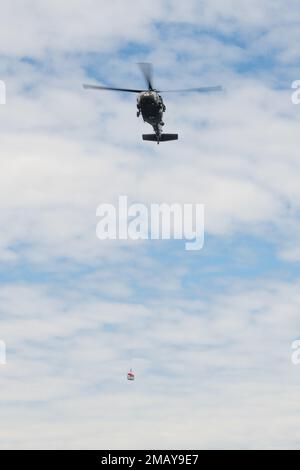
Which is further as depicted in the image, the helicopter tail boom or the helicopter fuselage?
the helicopter tail boom

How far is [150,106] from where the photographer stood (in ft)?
315

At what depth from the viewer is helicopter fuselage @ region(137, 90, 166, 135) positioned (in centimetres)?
9556

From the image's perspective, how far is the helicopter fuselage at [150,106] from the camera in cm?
9556

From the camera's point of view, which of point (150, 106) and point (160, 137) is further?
point (160, 137)

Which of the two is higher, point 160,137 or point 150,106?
point 160,137

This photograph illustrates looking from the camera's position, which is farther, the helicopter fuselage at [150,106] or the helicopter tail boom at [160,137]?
the helicopter tail boom at [160,137]
